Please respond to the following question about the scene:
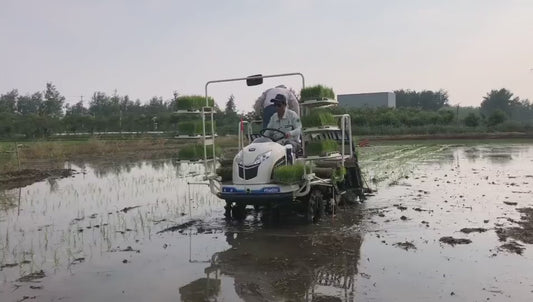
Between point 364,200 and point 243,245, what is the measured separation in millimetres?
4518

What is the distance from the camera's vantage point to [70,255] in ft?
21.3

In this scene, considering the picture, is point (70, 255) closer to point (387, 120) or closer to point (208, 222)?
point (208, 222)

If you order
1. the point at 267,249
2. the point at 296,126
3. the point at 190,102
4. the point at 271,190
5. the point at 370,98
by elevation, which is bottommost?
the point at 267,249

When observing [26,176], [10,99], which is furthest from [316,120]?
[10,99]

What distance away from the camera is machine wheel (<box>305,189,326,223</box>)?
26.9 feet

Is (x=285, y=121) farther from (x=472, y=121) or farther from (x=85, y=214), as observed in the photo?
(x=472, y=121)

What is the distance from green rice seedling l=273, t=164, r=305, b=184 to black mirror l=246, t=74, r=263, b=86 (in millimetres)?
1787

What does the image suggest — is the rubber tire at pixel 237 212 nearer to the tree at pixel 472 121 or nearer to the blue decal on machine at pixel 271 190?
the blue decal on machine at pixel 271 190

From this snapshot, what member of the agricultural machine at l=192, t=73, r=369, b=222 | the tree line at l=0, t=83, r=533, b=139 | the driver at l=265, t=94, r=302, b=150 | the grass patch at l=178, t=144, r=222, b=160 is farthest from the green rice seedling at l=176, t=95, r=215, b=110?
the tree line at l=0, t=83, r=533, b=139

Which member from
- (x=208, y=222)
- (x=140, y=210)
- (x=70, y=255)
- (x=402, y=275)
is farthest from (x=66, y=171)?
(x=402, y=275)

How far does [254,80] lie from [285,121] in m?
0.89

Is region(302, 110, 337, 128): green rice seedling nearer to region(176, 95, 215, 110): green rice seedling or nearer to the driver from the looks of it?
the driver

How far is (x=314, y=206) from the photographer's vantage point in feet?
27.3

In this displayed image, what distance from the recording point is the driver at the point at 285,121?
852 centimetres
